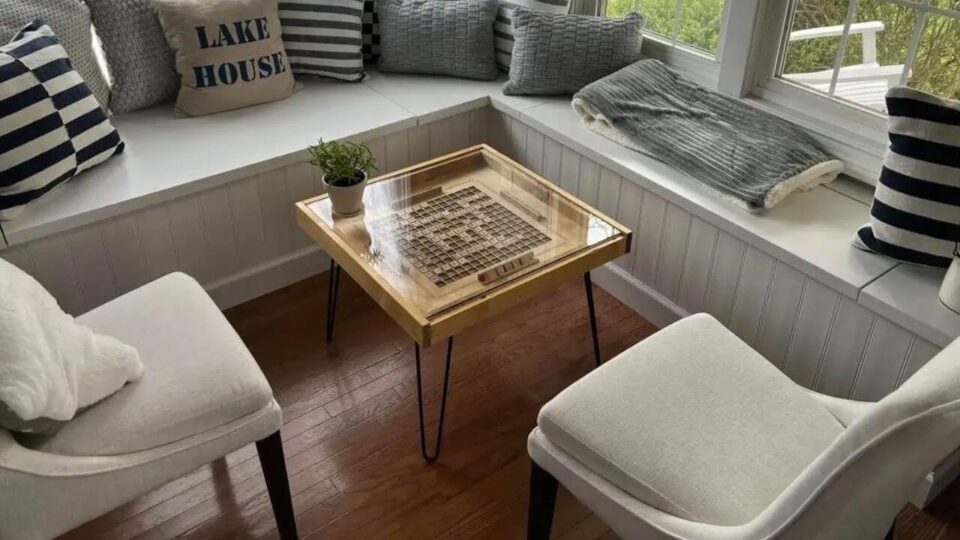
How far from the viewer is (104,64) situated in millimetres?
2465

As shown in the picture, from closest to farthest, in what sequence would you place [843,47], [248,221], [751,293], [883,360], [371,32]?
1. [883,360]
2. [751,293]
3. [843,47]
4. [248,221]
5. [371,32]

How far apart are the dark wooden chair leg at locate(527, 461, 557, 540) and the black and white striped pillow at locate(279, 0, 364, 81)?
66.6 inches

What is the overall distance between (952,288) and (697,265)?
65 centimetres

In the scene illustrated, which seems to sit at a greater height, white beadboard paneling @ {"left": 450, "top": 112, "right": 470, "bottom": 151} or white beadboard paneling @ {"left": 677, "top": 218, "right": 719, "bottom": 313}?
white beadboard paneling @ {"left": 450, "top": 112, "right": 470, "bottom": 151}

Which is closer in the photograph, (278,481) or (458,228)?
(278,481)

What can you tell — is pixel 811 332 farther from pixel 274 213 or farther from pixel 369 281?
pixel 274 213

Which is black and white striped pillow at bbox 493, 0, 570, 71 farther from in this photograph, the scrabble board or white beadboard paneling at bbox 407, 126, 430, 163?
the scrabble board

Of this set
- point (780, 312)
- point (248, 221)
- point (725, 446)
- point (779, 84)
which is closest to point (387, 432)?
point (248, 221)

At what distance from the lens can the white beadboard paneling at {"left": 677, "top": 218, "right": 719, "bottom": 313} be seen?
83.7 inches

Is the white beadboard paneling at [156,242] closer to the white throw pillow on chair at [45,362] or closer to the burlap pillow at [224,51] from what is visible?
the burlap pillow at [224,51]

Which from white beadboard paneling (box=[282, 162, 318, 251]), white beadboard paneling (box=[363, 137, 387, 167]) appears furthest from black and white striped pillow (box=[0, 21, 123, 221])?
white beadboard paneling (box=[363, 137, 387, 167])

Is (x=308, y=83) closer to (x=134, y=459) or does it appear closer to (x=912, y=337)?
(x=134, y=459)

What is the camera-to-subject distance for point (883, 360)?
70.4 inches

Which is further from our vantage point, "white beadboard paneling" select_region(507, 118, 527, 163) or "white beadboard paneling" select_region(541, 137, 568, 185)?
"white beadboard paneling" select_region(507, 118, 527, 163)
